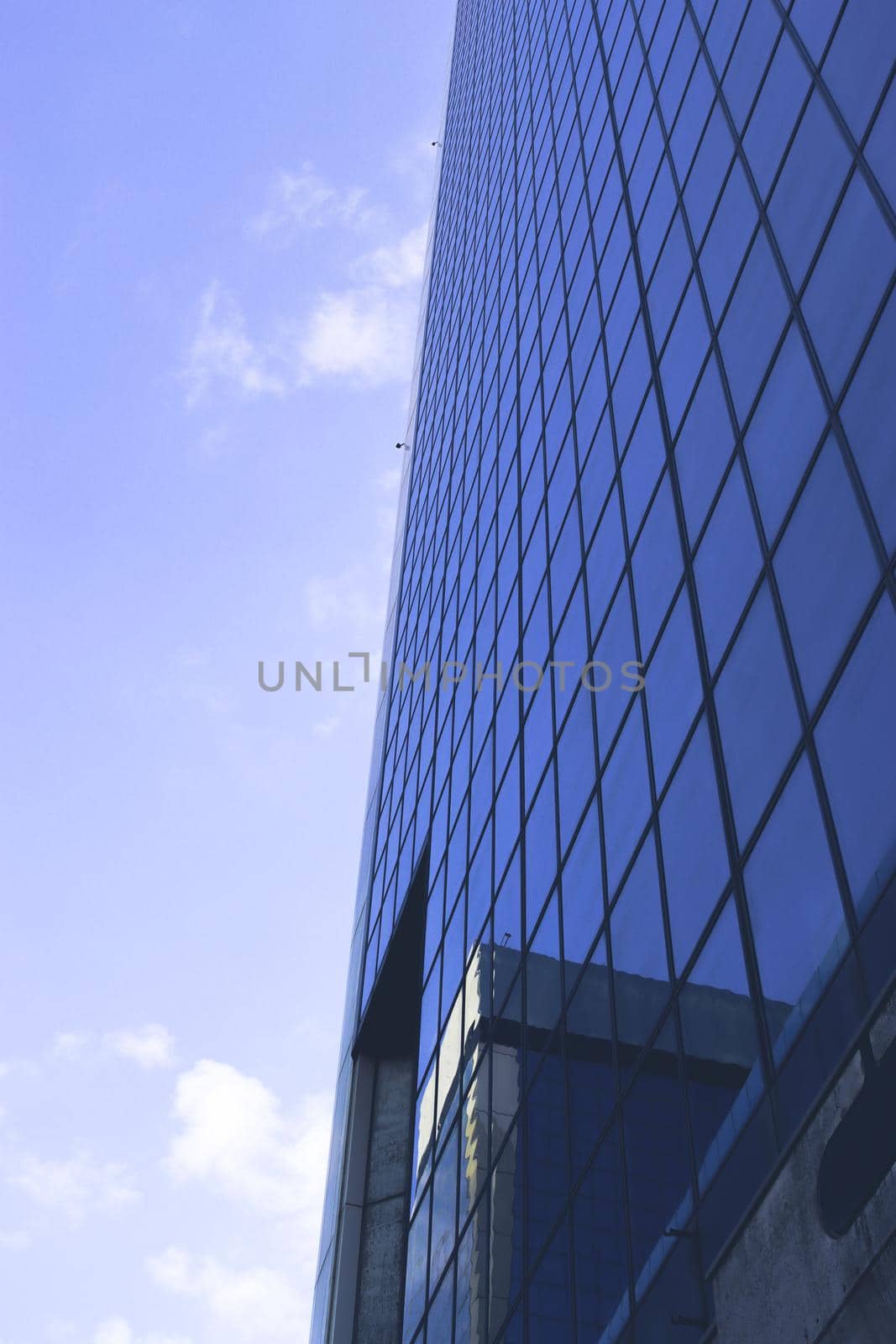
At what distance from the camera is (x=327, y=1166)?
3959cm

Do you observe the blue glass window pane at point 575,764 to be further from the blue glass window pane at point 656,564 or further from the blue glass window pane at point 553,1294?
the blue glass window pane at point 553,1294

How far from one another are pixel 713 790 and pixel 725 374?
21.3 ft

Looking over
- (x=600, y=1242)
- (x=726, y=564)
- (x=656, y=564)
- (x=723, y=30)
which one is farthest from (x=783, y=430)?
(x=723, y=30)

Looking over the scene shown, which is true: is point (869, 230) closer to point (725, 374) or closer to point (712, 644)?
point (725, 374)

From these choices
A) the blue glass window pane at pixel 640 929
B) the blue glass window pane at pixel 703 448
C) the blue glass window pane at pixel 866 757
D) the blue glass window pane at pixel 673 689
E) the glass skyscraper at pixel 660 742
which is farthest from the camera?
the blue glass window pane at pixel 703 448

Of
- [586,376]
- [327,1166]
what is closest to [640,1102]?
[586,376]

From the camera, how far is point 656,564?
2019 centimetres

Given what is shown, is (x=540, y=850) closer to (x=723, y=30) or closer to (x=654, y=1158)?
(x=654, y=1158)

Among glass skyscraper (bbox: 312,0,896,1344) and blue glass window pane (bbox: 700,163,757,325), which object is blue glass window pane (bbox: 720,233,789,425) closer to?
glass skyscraper (bbox: 312,0,896,1344)

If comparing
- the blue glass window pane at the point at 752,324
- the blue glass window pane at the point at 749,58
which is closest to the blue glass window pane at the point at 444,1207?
the blue glass window pane at the point at 752,324

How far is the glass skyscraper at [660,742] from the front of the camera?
1322 cm

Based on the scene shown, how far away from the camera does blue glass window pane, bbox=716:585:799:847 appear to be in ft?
47.2

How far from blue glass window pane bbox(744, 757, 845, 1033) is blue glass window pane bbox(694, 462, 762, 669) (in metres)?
3.35

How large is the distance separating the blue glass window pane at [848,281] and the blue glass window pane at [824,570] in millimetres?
1236
